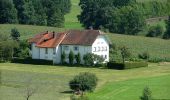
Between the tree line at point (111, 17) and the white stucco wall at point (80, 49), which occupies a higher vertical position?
the tree line at point (111, 17)

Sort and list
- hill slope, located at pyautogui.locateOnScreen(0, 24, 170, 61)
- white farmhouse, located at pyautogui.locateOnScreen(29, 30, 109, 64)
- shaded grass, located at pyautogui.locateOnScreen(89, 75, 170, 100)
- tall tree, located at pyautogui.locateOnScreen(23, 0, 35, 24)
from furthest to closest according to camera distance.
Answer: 1. tall tree, located at pyautogui.locateOnScreen(23, 0, 35, 24)
2. hill slope, located at pyautogui.locateOnScreen(0, 24, 170, 61)
3. white farmhouse, located at pyautogui.locateOnScreen(29, 30, 109, 64)
4. shaded grass, located at pyautogui.locateOnScreen(89, 75, 170, 100)

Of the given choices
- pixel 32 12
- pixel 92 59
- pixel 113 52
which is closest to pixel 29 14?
pixel 32 12

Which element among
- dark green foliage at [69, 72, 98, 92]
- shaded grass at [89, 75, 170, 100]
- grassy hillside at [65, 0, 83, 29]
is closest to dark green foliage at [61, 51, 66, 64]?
shaded grass at [89, 75, 170, 100]

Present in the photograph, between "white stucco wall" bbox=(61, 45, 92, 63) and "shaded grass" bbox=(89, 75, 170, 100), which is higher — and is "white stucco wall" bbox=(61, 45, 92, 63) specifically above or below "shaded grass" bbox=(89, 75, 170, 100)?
above

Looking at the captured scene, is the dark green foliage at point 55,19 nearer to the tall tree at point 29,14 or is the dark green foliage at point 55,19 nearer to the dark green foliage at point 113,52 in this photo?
the tall tree at point 29,14

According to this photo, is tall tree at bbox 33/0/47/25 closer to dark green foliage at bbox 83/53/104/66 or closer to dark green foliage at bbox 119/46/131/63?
dark green foliage at bbox 119/46/131/63

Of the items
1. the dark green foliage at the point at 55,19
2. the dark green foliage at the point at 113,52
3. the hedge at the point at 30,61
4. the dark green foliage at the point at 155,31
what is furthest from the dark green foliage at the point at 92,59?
the dark green foliage at the point at 55,19
